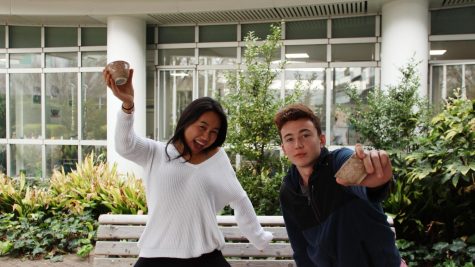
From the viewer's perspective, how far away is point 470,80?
350 inches

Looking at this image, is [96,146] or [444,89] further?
[96,146]

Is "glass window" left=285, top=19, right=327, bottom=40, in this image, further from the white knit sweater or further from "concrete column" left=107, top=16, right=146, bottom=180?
the white knit sweater

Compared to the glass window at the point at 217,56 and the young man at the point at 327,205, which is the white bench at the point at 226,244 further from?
the glass window at the point at 217,56

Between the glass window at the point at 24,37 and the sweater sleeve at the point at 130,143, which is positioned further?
the glass window at the point at 24,37

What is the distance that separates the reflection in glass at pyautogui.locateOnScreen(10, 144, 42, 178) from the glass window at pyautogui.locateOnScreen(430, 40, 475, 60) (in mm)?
10238

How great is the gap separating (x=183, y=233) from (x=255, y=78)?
3.41 metres

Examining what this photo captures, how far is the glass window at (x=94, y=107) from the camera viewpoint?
10969 mm

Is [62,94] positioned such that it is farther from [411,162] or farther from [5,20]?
[411,162]

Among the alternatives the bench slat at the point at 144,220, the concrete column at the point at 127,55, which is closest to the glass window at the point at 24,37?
the concrete column at the point at 127,55

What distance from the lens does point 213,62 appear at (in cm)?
1051

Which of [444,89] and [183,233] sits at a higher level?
[444,89]

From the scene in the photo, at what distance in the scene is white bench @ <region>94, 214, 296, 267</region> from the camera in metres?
3.31

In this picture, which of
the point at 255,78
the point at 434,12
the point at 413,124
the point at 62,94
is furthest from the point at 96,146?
the point at 434,12

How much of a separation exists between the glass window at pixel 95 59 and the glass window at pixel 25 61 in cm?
133
